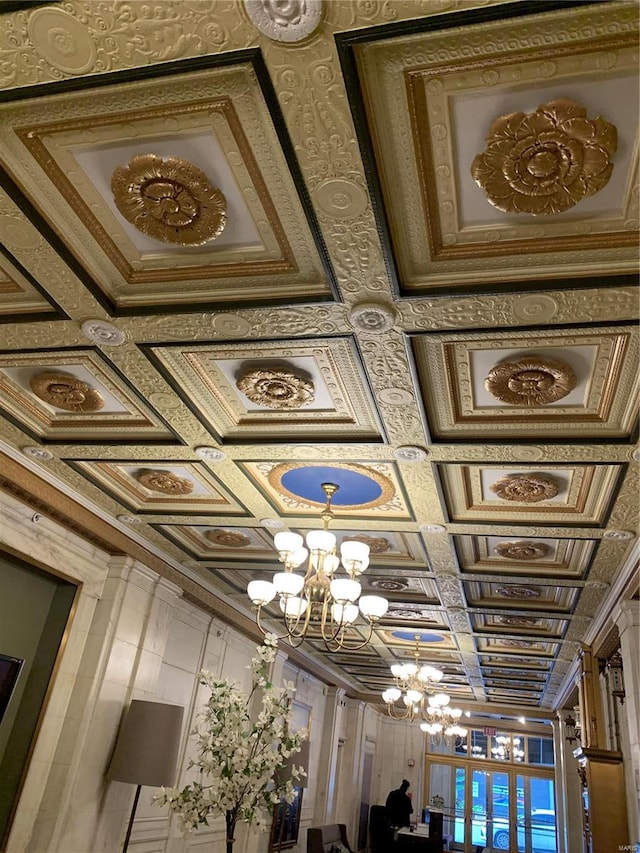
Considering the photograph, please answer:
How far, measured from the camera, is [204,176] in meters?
2.50

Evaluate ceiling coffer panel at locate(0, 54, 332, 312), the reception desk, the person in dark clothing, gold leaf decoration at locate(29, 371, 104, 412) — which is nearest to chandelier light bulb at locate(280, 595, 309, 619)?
gold leaf decoration at locate(29, 371, 104, 412)

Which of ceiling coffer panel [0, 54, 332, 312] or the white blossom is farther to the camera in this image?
the white blossom

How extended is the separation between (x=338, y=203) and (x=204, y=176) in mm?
551

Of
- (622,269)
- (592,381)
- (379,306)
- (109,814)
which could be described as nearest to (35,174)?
(379,306)

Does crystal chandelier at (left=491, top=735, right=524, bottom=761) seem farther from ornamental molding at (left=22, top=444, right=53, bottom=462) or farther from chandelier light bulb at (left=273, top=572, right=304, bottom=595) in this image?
ornamental molding at (left=22, top=444, right=53, bottom=462)

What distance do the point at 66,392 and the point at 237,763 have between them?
255cm

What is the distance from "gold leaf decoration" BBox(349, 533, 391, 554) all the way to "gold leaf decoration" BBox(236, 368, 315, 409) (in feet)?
8.22

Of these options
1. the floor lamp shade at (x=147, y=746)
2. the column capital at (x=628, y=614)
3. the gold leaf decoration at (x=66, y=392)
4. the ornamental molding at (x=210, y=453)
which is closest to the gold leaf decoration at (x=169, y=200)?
the gold leaf decoration at (x=66, y=392)

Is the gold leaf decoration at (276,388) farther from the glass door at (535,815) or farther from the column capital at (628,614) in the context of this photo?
the glass door at (535,815)

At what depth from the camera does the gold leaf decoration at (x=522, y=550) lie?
5641mm

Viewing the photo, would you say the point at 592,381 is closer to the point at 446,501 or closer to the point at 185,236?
the point at 446,501

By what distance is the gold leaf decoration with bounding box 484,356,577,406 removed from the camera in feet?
10.9

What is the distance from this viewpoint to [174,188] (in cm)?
256

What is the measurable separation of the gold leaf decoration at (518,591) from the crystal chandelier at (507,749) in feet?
45.9
